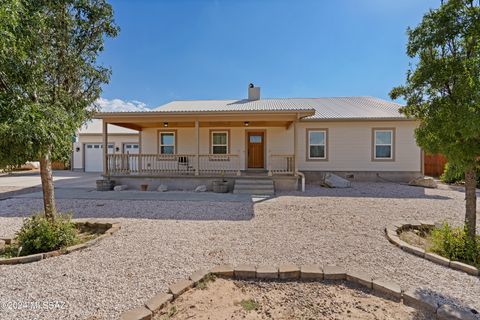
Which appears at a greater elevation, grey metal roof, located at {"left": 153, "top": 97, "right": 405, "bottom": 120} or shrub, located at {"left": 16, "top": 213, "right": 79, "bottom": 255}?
grey metal roof, located at {"left": 153, "top": 97, "right": 405, "bottom": 120}

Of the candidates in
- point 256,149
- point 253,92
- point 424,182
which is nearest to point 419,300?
point 256,149

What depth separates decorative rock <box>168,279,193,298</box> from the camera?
266cm

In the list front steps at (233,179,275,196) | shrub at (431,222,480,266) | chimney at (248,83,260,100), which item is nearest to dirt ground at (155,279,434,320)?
shrub at (431,222,480,266)

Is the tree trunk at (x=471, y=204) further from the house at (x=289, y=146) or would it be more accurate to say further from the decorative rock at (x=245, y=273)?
the house at (x=289, y=146)

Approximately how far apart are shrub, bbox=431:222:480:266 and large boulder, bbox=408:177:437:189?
27.4 ft

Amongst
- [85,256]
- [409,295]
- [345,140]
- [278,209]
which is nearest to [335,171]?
[345,140]

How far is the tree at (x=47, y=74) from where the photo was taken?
2854 mm

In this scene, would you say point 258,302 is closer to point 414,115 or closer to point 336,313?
point 336,313

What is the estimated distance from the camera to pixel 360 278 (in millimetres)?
2908

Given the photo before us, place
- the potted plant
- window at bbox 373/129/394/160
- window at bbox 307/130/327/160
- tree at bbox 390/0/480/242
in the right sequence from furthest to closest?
window at bbox 307/130/327/160 < window at bbox 373/129/394/160 < the potted plant < tree at bbox 390/0/480/242

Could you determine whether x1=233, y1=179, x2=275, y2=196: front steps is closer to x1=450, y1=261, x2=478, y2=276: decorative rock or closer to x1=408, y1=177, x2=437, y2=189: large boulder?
x1=450, y1=261, x2=478, y2=276: decorative rock

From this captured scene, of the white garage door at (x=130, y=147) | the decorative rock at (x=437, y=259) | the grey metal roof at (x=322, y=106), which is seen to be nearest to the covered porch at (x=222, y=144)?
the grey metal roof at (x=322, y=106)

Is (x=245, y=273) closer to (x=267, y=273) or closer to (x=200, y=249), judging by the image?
(x=267, y=273)

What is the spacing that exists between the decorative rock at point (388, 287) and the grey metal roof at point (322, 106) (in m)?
8.36
